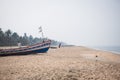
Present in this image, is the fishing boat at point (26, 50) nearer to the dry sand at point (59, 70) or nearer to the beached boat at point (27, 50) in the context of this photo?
the beached boat at point (27, 50)

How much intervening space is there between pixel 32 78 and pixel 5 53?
14913 millimetres

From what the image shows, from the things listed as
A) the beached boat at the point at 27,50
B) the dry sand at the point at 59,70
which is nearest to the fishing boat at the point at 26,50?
the beached boat at the point at 27,50

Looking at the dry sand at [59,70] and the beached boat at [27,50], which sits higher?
the beached boat at [27,50]

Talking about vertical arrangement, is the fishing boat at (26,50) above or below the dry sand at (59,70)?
above

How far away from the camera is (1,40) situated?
274 ft

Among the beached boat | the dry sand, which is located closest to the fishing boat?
the beached boat

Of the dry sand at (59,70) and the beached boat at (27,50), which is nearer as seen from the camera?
the dry sand at (59,70)

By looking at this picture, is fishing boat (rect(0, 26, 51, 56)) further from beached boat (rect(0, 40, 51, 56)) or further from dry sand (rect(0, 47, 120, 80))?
Answer: dry sand (rect(0, 47, 120, 80))

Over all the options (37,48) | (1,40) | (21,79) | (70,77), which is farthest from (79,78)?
Answer: (1,40)

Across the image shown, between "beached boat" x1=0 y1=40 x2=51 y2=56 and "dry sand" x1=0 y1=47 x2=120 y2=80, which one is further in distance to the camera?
"beached boat" x1=0 y1=40 x2=51 y2=56

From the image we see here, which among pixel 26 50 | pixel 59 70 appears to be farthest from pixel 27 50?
pixel 59 70

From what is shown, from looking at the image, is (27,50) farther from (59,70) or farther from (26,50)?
(59,70)

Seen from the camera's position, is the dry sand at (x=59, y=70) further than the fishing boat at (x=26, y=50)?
No

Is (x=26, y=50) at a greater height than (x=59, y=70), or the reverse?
(x=26, y=50)
